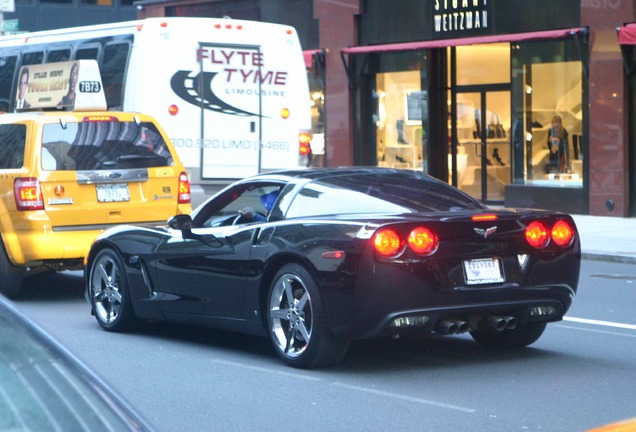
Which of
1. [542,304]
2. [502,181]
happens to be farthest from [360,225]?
[502,181]

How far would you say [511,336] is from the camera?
29.6 feet

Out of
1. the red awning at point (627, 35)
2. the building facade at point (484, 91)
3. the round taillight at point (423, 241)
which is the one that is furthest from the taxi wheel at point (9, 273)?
the building facade at point (484, 91)

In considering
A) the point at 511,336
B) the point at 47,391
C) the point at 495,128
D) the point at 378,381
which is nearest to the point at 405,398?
the point at 378,381

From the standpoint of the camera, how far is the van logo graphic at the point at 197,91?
16266 millimetres

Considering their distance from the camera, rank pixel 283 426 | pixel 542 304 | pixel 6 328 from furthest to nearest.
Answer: pixel 542 304 < pixel 283 426 < pixel 6 328

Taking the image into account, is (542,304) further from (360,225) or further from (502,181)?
(502,181)

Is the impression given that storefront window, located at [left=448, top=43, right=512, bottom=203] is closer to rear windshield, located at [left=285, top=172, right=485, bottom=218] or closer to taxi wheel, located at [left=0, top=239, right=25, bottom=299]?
taxi wheel, located at [left=0, top=239, right=25, bottom=299]

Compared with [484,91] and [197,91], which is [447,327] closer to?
[197,91]

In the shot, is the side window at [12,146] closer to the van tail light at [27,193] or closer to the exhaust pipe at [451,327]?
the van tail light at [27,193]

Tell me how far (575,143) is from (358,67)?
608 cm

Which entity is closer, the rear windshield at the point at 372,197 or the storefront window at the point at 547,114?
the rear windshield at the point at 372,197

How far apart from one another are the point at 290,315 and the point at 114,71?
9.35 m

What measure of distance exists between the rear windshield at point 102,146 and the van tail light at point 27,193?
215 mm

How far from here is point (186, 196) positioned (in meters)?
12.4
